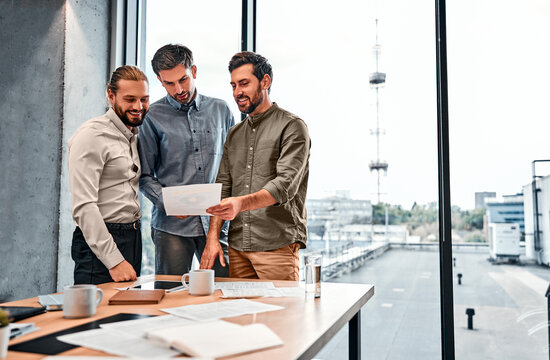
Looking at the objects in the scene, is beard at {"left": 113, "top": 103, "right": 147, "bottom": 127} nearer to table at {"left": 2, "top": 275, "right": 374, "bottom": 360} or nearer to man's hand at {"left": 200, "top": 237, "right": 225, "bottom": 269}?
man's hand at {"left": 200, "top": 237, "right": 225, "bottom": 269}

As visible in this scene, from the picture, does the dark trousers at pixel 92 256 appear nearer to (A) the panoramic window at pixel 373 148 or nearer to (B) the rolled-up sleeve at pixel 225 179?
(B) the rolled-up sleeve at pixel 225 179

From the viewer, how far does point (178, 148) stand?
98.0 inches

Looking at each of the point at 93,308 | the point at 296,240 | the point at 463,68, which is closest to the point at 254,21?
the point at 463,68

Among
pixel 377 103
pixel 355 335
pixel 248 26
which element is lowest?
pixel 355 335

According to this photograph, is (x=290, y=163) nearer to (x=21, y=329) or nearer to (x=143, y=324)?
(x=143, y=324)

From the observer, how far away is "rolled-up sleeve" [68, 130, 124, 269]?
1.85 metres

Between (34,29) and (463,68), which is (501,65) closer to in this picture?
(463,68)

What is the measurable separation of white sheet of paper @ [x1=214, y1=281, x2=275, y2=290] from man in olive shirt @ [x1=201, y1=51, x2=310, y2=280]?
232 mm

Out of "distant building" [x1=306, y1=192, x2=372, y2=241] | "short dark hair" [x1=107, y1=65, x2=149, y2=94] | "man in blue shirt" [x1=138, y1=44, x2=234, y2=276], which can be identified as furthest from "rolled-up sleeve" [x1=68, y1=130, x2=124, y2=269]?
"distant building" [x1=306, y1=192, x2=372, y2=241]

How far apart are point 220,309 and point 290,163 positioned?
0.88m

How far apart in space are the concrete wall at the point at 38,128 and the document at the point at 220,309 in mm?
2011

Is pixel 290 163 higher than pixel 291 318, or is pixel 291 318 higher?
pixel 290 163

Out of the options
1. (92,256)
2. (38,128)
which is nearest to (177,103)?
(92,256)

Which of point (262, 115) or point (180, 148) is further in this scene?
point (180, 148)
